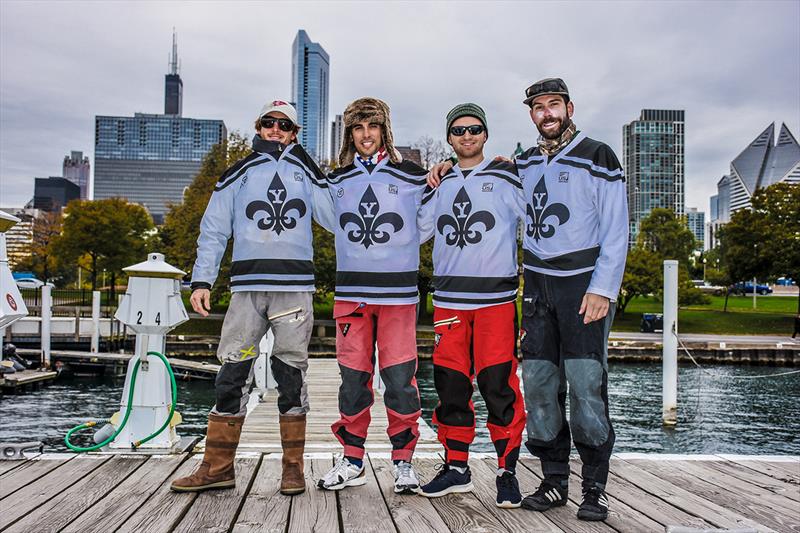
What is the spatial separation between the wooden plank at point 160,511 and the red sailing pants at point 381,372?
2.99 ft

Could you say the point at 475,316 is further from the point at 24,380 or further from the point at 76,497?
the point at 24,380

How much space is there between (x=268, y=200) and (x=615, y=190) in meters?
1.98

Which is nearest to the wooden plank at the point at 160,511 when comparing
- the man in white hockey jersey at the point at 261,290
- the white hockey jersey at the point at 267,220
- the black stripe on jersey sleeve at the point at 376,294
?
the man in white hockey jersey at the point at 261,290

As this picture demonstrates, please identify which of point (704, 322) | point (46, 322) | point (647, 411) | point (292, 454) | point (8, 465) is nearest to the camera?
point (292, 454)

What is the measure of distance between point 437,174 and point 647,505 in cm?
220

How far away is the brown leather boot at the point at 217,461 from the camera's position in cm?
323

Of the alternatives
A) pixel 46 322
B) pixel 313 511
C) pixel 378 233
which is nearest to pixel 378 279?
pixel 378 233

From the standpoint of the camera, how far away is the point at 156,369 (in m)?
4.41

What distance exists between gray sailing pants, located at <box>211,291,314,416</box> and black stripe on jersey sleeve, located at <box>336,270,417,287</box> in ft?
0.97

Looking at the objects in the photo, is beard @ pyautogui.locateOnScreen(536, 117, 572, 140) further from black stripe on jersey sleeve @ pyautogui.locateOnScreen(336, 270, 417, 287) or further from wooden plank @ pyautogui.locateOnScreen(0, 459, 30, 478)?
wooden plank @ pyautogui.locateOnScreen(0, 459, 30, 478)

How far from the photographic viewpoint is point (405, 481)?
10.8ft

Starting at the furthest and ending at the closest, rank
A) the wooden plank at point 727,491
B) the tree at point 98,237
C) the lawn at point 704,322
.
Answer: the tree at point 98,237 < the lawn at point 704,322 < the wooden plank at point 727,491

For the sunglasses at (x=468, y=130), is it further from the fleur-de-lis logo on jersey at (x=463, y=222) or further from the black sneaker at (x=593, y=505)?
the black sneaker at (x=593, y=505)

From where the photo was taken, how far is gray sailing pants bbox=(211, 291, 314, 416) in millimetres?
3410
